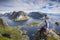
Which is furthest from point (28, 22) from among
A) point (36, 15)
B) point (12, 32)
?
point (12, 32)

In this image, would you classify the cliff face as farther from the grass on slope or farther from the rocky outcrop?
the grass on slope

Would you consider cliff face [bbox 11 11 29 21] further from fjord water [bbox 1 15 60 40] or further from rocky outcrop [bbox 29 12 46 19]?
rocky outcrop [bbox 29 12 46 19]

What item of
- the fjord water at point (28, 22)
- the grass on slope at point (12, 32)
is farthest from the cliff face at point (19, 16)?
the grass on slope at point (12, 32)

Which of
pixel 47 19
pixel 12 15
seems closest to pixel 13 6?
pixel 12 15

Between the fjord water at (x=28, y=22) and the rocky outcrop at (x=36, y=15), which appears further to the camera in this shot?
the rocky outcrop at (x=36, y=15)

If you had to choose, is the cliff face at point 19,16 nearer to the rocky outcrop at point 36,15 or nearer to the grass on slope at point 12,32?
the rocky outcrop at point 36,15

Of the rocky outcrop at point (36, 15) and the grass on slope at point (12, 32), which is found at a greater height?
the rocky outcrop at point (36, 15)

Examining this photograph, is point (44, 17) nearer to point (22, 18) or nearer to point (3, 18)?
point (22, 18)

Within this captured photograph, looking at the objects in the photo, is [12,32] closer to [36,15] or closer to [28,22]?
[28,22]

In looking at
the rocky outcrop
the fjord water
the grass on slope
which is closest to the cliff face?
the fjord water

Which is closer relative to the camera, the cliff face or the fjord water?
the fjord water

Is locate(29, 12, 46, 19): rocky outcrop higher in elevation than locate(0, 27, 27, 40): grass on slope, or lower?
higher
